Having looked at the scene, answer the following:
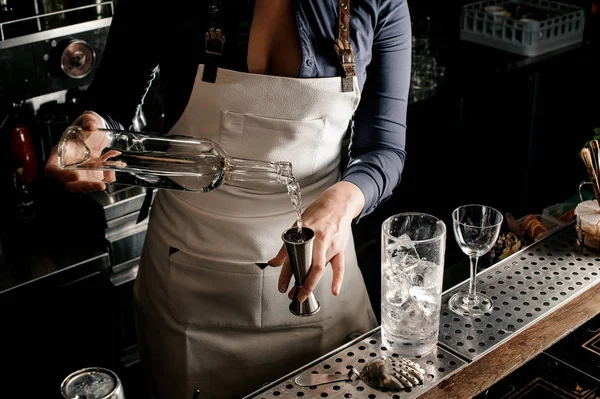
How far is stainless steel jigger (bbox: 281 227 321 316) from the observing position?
4.29 feet

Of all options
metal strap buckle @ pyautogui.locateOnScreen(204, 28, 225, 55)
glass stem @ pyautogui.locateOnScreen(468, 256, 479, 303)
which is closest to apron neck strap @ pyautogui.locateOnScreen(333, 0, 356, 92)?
metal strap buckle @ pyautogui.locateOnScreen(204, 28, 225, 55)

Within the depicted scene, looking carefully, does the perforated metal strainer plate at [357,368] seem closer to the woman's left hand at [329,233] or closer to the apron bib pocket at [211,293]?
the woman's left hand at [329,233]

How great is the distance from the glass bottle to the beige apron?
194mm

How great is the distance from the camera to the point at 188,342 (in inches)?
72.7

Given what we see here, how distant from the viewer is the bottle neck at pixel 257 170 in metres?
1.45

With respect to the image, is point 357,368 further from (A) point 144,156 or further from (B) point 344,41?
(B) point 344,41

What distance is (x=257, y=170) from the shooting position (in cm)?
149

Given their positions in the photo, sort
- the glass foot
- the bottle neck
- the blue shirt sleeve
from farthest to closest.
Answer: the blue shirt sleeve → the glass foot → the bottle neck

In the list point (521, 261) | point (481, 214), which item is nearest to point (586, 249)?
point (521, 261)

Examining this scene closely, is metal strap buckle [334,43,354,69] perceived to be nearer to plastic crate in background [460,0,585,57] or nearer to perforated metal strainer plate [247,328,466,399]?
perforated metal strainer plate [247,328,466,399]

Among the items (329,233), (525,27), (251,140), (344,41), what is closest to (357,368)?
(329,233)

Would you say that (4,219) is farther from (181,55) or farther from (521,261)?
(521,261)

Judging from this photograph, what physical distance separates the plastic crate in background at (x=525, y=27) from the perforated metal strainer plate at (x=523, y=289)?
1.91 m

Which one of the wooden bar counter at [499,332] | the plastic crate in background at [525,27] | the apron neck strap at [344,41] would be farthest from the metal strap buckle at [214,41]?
the plastic crate in background at [525,27]
